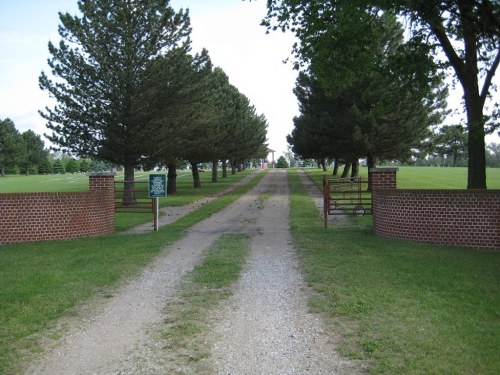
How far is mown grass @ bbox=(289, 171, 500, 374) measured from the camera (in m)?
4.37

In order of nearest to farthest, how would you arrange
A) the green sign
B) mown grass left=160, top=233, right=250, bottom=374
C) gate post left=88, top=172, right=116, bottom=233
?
mown grass left=160, top=233, right=250, bottom=374, gate post left=88, top=172, right=116, bottom=233, the green sign

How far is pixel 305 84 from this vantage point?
34.1m

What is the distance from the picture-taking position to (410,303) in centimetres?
604

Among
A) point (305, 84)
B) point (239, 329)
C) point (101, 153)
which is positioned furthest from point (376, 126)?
point (239, 329)

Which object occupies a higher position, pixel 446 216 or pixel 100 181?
pixel 100 181

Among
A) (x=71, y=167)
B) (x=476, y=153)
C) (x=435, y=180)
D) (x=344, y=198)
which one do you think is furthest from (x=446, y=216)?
(x=71, y=167)

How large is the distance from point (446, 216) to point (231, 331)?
24.6 feet

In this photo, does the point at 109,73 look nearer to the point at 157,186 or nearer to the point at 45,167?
the point at 157,186

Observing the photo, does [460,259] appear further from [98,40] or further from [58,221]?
[98,40]

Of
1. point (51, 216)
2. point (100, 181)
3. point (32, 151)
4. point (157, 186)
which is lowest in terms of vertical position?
point (51, 216)

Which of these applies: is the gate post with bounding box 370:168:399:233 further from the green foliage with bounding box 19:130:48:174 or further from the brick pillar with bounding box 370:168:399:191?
the green foliage with bounding box 19:130:48:174

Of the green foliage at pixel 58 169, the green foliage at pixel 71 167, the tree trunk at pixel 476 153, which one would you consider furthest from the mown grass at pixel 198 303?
the green foliage at pixel 71 167

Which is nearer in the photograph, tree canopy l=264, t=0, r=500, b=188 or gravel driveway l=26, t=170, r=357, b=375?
gravel driveway l=26, t=170, r=357, b=375

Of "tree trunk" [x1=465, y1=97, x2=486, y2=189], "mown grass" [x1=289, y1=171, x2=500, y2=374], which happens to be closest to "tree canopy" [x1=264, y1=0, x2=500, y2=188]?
"tree trunk" [x1=465, y1=97, x2=486, y2=189]
